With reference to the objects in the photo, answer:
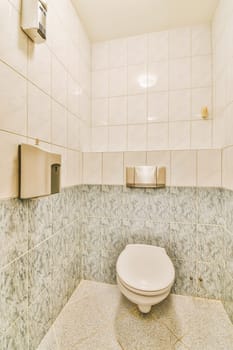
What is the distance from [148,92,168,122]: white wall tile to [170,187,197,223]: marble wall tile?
69 centimetres

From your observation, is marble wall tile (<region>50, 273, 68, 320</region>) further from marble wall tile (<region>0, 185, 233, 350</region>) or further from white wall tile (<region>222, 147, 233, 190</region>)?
white wall tile (<region>222, 147, 233, 190</region>)

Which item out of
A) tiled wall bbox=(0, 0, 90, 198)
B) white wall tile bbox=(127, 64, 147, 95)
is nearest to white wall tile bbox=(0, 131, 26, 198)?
tiled wall bbox=(0, 0, 90, 198)

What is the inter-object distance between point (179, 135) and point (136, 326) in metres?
1.57

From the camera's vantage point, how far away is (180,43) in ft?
5.88

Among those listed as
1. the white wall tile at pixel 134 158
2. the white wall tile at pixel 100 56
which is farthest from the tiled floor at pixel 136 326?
the white wall tile at pixel 100 56

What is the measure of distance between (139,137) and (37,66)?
3.47 ft

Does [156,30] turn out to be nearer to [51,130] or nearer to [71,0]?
[71,0]

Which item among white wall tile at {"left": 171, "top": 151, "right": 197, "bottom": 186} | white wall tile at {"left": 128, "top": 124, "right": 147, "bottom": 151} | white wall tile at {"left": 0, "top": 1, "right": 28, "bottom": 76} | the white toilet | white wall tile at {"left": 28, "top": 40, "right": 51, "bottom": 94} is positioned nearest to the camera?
white wall tile at {"left": 0, "top": 1, "right": 28, "bottom": 76}

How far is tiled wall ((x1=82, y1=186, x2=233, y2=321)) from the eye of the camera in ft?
5.26

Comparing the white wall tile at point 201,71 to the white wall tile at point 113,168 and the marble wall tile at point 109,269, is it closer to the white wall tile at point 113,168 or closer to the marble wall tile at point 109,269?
the white wall tile at point 113,168

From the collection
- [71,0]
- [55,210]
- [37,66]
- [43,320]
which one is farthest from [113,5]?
[43,320]

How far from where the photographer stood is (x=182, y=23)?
1.74 metres

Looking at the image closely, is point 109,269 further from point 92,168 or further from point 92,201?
point 92,168

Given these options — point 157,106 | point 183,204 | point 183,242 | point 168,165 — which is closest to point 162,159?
point 168,165
